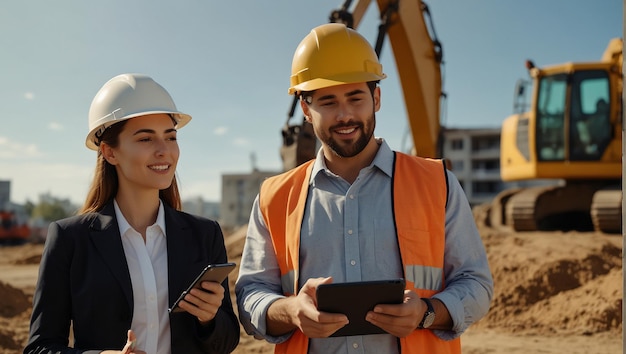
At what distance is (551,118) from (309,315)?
11.4 metres

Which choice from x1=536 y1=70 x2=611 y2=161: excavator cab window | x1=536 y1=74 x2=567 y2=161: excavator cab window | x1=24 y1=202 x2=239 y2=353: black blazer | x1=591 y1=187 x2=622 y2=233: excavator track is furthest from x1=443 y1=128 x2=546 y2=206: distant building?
x1=24 y1=202 x2=239 y2=353: black blazer

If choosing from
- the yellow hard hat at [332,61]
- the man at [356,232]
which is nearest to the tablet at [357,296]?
the man at [356,232]

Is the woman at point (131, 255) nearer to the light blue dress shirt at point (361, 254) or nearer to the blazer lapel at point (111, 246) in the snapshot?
the blazer lapel at point (111, 246)

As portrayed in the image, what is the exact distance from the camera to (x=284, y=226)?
2.36m

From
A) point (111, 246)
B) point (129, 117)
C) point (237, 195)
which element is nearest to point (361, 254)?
point (111, 246)

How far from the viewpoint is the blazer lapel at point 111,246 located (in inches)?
86.7

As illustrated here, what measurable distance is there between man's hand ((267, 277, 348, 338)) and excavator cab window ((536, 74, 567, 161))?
11153 millimetres

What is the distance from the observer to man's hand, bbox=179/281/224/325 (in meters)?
2.05

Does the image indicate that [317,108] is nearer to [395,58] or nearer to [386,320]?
[386,320]

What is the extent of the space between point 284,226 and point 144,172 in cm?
61

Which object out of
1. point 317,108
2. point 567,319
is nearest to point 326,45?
point 317,108

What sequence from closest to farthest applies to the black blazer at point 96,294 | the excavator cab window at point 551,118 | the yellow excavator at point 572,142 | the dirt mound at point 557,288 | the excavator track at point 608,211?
the black blazer at point 96,294
the dirt mound at point 557,288
the excavator track at point 608,211
the yellow excavator at point 572,142
the excavator cab window at point 551,118

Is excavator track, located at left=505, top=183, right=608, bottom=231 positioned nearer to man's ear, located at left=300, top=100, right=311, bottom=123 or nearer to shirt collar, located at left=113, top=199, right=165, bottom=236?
man's ear, located at left=300, top=100, right=311, bottom=123

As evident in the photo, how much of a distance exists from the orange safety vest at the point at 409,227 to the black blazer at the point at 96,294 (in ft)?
1.13
